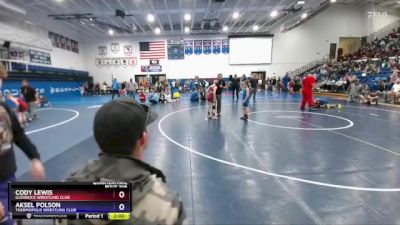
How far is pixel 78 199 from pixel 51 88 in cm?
2627

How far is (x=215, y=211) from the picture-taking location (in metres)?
3.92

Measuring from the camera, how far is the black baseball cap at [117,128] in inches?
43.8

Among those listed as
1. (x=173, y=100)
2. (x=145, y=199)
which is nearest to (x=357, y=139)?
(x=145, y=199)

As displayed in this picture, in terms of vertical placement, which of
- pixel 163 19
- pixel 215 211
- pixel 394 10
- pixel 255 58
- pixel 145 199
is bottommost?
pixel 215 211

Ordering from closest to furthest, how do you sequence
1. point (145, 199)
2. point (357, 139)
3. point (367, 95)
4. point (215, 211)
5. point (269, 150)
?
1. point (145, 199)
2. point (215, 211)
3. point (269, 150)
4. point (357, 139)
5. point (367, 95)

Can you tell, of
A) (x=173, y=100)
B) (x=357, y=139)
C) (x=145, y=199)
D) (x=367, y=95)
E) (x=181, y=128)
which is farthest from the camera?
(x=173, y=100)

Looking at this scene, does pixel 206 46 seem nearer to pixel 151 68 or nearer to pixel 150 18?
pixel 151 68

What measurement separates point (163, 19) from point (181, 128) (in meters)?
20.2

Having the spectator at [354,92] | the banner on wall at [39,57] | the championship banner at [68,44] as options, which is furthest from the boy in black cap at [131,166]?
the championship banner at [68,44]

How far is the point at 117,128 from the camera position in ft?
3.66

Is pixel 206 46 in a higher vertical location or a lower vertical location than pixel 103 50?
higher

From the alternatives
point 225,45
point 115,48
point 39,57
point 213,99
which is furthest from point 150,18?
point 213,99

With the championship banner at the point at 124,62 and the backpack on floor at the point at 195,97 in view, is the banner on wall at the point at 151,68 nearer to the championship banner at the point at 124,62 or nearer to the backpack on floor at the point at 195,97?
the championship banner at the point at 124,62

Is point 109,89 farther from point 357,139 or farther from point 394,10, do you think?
point 394,10
